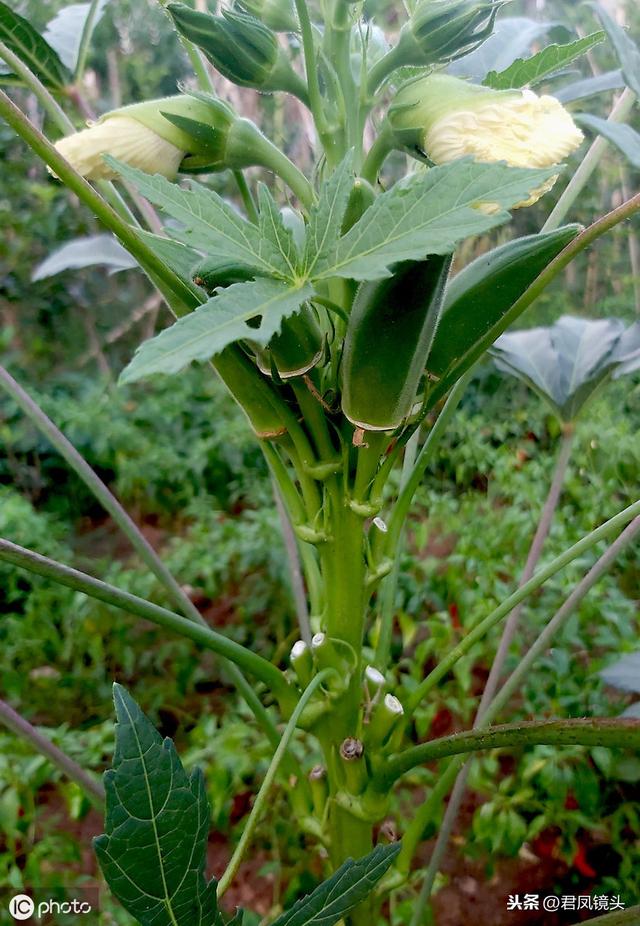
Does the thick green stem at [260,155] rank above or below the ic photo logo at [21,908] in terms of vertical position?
above

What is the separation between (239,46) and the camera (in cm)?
35

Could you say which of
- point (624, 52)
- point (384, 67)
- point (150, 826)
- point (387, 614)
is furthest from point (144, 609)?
point (624, 52)

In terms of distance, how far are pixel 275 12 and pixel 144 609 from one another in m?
0.34

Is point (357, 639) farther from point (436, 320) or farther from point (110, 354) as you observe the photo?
point (110, 354)

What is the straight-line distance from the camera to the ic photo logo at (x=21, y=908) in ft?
2.30

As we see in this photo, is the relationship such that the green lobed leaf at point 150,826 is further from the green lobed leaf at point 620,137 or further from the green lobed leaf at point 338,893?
the green lobed leaf at point 620,137

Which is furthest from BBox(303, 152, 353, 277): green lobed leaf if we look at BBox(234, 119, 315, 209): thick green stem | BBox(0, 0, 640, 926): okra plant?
BBox(234, 119, 315, 209): thick green stem

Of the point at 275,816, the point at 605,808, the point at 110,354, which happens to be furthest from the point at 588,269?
the point at 275,816

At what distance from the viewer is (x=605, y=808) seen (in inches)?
33.2

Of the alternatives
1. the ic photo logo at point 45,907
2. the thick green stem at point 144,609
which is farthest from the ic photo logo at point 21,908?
the thick green stem at point 144,609

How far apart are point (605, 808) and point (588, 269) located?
76.9 inches

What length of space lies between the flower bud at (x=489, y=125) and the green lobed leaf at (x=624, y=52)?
14 centimetres

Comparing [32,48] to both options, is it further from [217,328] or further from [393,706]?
[393,706]

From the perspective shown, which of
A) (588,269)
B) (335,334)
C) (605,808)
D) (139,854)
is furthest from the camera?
(588,269)
